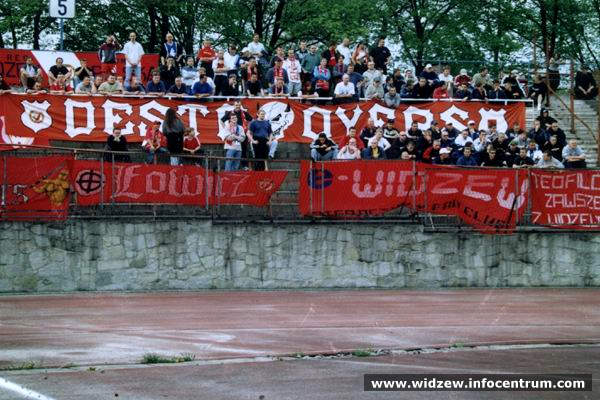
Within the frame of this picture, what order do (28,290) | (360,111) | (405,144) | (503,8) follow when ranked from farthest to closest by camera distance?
(503,8) → (360,111) → (405,144) → (28,290)

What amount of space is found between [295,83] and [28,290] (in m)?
10.1

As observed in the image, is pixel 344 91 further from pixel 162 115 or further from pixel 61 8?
pixel 61 8

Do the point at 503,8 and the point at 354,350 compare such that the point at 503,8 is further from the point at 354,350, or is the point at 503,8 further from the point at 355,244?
the point at 354,350

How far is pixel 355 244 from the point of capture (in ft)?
72.1

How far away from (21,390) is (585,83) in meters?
26.0

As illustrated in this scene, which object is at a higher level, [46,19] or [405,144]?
[46,19]

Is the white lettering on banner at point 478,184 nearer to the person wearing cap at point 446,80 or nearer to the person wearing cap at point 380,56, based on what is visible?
the person wearing cap at point 446,80

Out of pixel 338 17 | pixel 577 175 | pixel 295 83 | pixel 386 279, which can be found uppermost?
pixel 338 17

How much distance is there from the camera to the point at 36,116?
1014 inches

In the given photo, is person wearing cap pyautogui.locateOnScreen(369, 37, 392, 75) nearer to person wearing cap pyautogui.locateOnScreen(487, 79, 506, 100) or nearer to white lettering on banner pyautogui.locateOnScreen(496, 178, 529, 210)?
person wearing cap pyautogui.locateOnScreen(487, 79, 506, 100)

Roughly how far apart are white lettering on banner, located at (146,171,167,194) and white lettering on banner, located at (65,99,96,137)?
18.6ft

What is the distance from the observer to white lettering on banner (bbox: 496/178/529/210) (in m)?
22.6

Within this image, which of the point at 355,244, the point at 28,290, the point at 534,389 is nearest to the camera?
the point at 534,389

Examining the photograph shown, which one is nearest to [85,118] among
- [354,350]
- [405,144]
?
[405,144]
